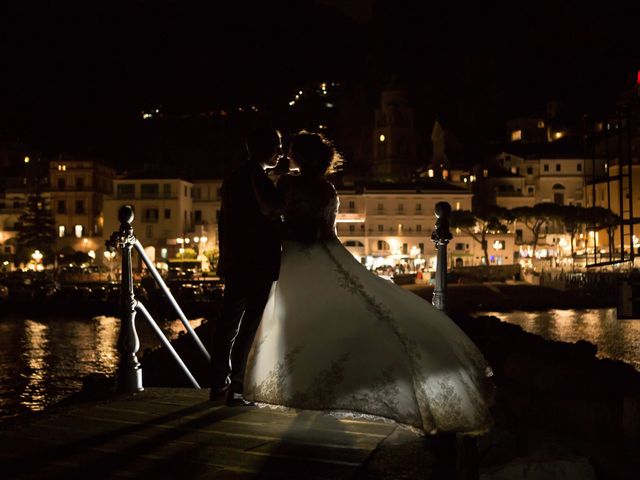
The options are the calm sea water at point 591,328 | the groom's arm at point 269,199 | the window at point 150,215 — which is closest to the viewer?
the groom's arm at point 269,199

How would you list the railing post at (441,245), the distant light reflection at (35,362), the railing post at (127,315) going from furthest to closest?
the distant light reflection at (35,362) < the railing post at (441,245) < the railing post at (127,315)

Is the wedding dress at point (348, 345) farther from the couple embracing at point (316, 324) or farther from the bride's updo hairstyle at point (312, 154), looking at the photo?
the bride's updo hairstyle at point (312, 154)

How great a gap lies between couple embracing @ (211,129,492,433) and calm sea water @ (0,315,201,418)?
1202 centimetres

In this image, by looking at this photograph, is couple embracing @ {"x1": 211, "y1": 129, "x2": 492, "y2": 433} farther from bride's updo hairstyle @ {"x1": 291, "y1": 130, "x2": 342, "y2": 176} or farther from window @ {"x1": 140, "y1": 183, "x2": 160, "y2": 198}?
window @ {"x1": 140, "y1": 183, "x2": 160, "y2": 198}

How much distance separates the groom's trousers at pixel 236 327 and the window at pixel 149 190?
2833 inches

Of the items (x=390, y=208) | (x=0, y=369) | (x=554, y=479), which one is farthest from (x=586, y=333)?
(x=390, y=208)

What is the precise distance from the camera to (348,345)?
435cm

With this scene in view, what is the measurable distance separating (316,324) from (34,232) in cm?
7511

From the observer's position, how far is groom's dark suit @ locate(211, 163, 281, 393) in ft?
16.6

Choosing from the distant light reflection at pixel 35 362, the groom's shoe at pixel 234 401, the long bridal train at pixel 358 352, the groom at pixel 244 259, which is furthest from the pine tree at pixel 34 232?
the long bridal train at pixel 358 352

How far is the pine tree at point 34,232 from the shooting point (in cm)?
7325

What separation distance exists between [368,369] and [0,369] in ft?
71.3

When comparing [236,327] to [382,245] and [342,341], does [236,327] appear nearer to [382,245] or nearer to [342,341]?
[342,341]

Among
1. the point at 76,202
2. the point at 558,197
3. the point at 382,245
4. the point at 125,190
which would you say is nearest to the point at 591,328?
the point at 382,245
